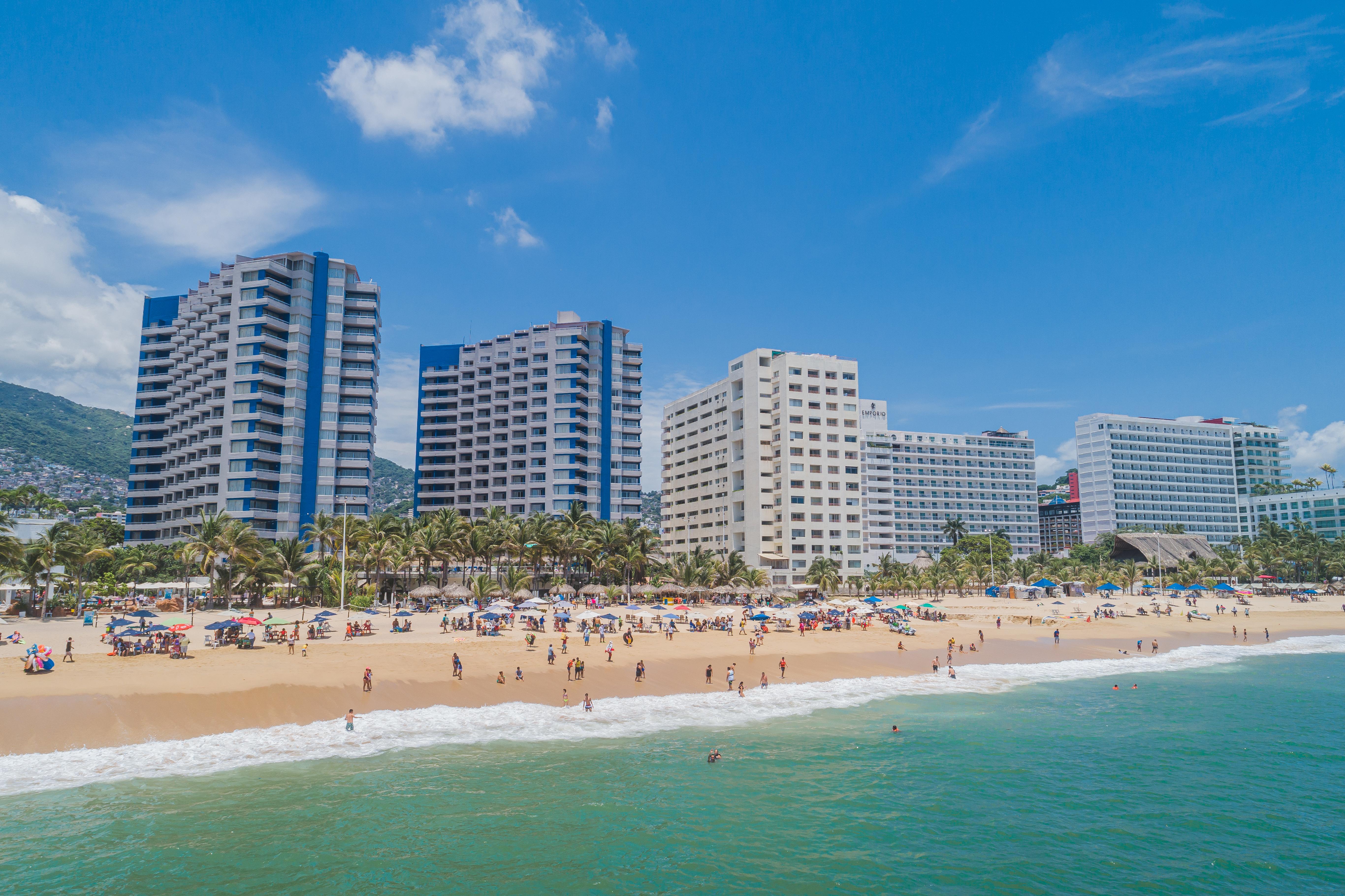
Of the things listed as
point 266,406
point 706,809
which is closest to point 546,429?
point 266,406

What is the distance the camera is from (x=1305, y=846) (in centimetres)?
2169

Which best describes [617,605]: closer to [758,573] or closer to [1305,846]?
[758,573]

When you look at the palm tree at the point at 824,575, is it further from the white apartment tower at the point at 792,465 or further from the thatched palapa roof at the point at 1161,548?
the thatched palapa roof at the point at 1161,548

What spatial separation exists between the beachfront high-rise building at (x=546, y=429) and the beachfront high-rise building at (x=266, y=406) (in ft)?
82.8

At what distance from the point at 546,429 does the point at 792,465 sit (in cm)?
4397

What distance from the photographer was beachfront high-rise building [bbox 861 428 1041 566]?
18425cm

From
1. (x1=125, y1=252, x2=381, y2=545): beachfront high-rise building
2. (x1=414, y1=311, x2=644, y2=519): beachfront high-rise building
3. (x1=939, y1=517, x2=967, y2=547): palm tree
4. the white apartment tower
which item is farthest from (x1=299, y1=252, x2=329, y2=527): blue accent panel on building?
(x1=939, y1=517, x2=967, y2=547): palm tree

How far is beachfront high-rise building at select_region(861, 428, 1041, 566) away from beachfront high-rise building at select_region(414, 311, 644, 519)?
71.8 metres

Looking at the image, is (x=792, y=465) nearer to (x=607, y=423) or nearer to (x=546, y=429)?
(x=607, y=423)

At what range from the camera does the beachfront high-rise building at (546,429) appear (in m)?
128

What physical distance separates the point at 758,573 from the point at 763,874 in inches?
2822

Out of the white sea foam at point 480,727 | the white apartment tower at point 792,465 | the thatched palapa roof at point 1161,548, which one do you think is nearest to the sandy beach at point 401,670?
the white sea foam at point 480,727

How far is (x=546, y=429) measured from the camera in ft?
424

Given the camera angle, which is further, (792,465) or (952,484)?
(952,484)
